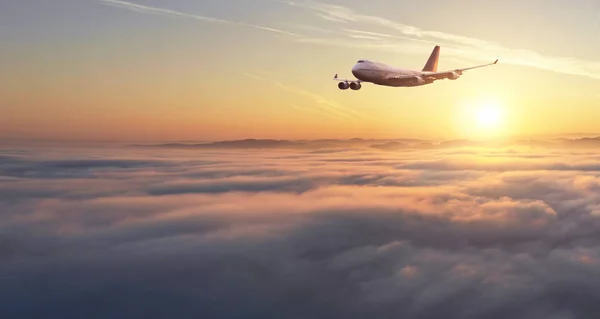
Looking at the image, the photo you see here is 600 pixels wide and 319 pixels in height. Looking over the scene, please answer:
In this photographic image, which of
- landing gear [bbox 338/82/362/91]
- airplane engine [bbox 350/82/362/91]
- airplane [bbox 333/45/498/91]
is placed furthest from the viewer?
airplane [bbox 333/45/498/91]

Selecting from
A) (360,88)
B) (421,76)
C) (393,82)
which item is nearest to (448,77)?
(421,76)

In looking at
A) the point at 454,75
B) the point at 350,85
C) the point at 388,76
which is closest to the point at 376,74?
the point at 388,76

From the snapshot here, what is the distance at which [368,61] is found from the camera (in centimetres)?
17062

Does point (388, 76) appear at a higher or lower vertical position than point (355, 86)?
higher

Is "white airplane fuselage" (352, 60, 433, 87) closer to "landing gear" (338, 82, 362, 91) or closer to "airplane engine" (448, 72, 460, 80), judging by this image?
"airplane engine" (448, 72, 460, 80)

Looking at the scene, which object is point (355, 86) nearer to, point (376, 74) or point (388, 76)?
point (376, 74)

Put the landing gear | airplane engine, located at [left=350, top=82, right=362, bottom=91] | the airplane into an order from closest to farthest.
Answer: the landing gear
airplane engine, located at [left=350, top=82, right=362, bottom=91]
the airplane

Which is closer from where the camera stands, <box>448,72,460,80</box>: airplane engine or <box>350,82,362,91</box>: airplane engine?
<box>350,82,362,91</box>: airplane engine

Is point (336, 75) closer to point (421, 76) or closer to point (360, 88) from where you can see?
point (360, 88)

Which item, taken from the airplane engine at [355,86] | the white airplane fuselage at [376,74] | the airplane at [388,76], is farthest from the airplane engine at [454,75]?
the airplane engine at [355,86]

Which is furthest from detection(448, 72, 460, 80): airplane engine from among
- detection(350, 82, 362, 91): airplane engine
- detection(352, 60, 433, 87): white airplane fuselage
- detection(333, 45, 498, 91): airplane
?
detection(350, 82, 362, 91): airplane engine

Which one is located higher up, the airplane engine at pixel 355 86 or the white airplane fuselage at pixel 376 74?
the white airplane fuselage at pixel 376 74

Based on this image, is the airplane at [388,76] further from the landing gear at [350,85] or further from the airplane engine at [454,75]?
the landing gear at [350,85]

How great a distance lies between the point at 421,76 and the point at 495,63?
27.9 meters
